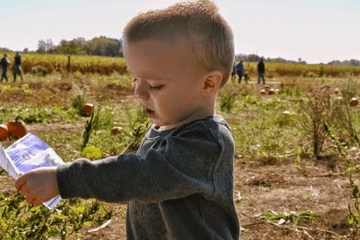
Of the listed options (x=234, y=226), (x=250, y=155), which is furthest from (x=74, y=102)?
(x=234, y=226)

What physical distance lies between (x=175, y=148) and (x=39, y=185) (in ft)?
1.16

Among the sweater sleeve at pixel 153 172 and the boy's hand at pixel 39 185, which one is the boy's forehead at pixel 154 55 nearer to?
the sweater sleeve at pixel 153 172

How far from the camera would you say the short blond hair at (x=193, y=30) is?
1.27 meters

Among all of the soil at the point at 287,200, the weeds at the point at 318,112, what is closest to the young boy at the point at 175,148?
the soil at the point at 287,200

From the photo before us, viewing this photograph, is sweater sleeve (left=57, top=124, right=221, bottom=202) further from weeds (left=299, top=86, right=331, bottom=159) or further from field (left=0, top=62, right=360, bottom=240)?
weeds (left=299, top=86, right=331, bottom=159)

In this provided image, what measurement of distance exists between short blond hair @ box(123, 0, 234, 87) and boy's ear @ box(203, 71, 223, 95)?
0.05 ft

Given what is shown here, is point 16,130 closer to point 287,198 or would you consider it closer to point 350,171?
point 287,198

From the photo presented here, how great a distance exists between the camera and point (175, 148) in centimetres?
127

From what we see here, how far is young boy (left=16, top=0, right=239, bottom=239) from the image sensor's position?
1188 millimetres

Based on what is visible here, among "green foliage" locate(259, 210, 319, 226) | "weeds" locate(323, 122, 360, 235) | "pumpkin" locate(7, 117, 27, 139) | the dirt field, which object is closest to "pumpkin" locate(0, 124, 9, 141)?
"pumpkin" locate(7, 117, 27, 139)

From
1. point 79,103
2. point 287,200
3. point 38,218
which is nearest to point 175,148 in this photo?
point 38,218

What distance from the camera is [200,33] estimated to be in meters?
1.30

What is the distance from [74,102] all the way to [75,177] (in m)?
8.63

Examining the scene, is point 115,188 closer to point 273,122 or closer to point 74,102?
point 273,122
